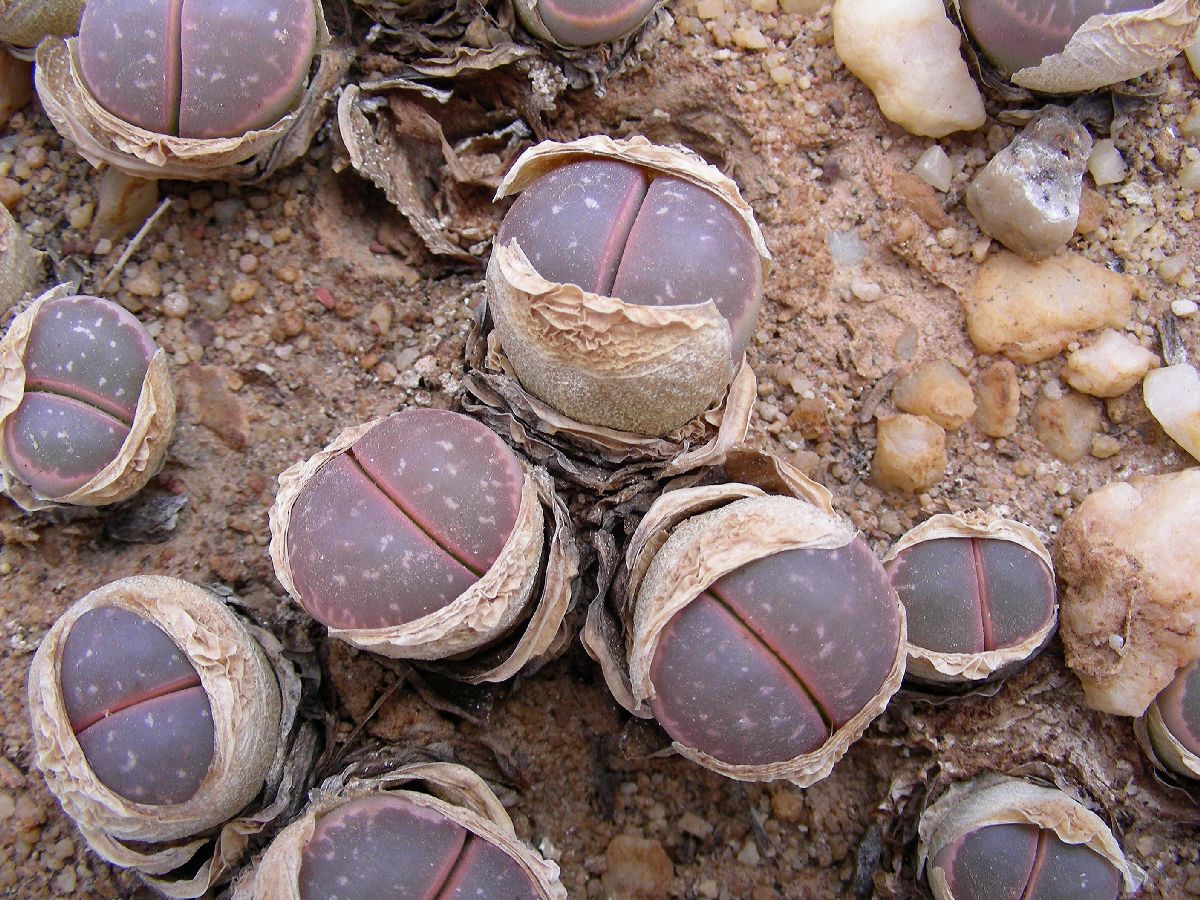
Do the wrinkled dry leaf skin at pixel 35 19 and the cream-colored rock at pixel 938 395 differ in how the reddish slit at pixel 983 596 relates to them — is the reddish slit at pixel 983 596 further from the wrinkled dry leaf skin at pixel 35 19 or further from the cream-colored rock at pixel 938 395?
the wrinkled dry leaf skin at pixel 35 19

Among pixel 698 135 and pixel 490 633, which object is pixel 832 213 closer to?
pixel 698 135

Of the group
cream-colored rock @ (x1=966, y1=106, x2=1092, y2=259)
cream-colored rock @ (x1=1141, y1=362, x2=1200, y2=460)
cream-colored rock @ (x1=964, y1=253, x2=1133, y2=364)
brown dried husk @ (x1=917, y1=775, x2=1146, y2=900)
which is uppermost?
cream-colored rock @ (x1=966, y1=106, x2=1092, y2=259)

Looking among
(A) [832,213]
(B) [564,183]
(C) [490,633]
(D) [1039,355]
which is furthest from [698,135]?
(C) [490,633]

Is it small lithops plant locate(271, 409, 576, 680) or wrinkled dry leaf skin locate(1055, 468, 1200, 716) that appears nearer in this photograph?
small lithops plant locate(271, 409, 576, 680)

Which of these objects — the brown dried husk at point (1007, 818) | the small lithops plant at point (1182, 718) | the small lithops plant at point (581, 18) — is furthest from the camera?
the small lithops plant at point (581, 18)

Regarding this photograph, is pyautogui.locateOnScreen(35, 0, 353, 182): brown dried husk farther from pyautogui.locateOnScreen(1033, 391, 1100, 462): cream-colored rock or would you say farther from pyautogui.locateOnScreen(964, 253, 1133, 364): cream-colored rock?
pyautogui.locateOnScreen(1033, 391, 1100, 462): cream-colored rock

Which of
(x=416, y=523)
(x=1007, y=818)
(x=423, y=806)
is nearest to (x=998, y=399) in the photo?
(x=1007, y=818)

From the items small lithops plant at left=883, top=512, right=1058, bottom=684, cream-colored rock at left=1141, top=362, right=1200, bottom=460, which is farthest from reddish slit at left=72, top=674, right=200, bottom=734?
cream-colored rock at left=1141, top=362, right=1200, bottom=460

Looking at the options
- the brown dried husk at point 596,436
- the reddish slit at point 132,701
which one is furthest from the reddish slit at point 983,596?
the reddish slit at point 132,701
